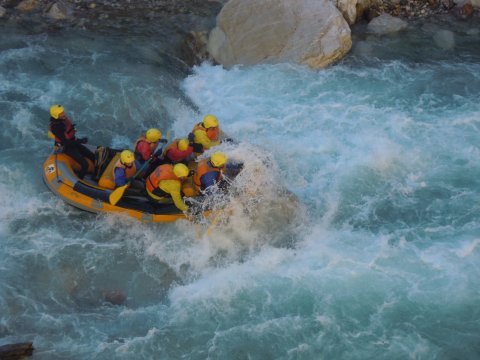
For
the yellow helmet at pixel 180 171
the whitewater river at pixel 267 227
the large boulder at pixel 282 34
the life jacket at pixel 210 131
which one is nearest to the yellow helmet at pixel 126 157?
the yellow helmet at pixel 180 171

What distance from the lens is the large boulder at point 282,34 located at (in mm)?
12609

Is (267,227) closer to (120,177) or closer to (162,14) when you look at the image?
(120,177)

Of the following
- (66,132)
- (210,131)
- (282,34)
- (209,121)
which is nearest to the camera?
(66,132)

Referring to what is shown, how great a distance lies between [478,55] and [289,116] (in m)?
5.10

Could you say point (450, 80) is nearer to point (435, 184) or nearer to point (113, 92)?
point (435, 184)

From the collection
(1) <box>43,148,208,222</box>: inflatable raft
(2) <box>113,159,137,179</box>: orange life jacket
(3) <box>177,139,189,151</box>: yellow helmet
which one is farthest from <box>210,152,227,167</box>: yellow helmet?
(2) <box>113,159,137,179</box>: orange life jacket

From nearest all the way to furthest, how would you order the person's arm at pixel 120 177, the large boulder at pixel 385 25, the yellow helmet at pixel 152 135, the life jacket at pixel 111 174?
the person's arm at pixel 120 177 → the life jacket at pixel 111 174 → the yellow helmet at pixel 152 135 → the large boulder at pixel 385 25

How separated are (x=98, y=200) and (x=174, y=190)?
4.05 ft

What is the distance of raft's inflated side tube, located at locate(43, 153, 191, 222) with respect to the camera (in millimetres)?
8711

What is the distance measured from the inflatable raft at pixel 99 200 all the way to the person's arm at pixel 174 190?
0.19m

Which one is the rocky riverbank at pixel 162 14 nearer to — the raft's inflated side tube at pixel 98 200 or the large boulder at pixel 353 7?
the large boulder at pixel 353 7

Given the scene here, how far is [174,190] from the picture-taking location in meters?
8.49

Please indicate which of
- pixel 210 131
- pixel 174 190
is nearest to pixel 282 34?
pixel 210 131

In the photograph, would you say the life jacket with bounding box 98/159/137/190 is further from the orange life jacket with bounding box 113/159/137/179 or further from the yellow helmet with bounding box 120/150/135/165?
the yellow helmet with bounding box 120/150/135/165
